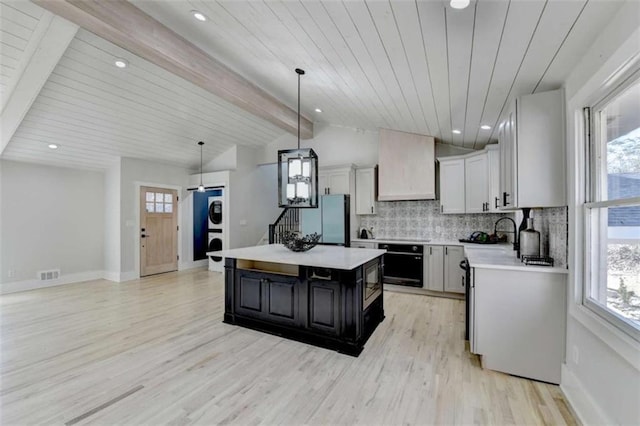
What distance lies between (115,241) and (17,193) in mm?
1721

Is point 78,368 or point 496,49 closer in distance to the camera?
point 496,49

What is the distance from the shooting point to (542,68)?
81.7 inches

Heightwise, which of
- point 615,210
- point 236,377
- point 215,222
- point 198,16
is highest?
point 198,16

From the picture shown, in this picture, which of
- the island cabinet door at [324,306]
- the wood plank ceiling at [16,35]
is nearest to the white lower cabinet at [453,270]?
the island cabinet door at [324,306]

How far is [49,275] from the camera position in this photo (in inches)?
220

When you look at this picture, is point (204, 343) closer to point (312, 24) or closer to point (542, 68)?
point (312, 24)

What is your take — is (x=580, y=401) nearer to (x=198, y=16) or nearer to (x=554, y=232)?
(x=554, y=232)

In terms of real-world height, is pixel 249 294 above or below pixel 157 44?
below

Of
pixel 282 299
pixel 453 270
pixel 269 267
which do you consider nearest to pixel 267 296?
pixel 282 299

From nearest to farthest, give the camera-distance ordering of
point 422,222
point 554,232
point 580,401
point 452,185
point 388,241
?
1. point 580,401
2. point 554,232
3. point 452,185
4. point 388,241
5. point 422,222

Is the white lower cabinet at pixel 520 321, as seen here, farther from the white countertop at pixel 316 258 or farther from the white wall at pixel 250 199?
the white wall at pixel 250 199

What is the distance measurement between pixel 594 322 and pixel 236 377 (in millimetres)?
2570

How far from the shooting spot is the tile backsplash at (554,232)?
230 cm


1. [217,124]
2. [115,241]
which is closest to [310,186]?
[217,124]
